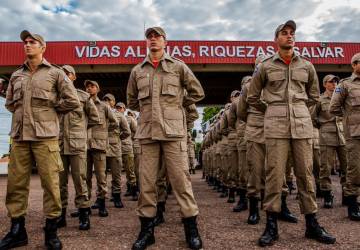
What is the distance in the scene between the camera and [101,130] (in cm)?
576

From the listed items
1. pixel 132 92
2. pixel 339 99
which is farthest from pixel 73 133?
pixel 339 99

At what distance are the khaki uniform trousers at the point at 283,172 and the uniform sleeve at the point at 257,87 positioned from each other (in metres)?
0.57

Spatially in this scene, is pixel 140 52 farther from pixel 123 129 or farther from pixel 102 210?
pixel 102 210

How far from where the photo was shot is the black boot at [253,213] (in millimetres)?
4504

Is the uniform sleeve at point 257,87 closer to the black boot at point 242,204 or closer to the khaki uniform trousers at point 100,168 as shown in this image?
the black boot at point 242,204

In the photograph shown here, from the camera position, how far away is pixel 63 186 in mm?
4641

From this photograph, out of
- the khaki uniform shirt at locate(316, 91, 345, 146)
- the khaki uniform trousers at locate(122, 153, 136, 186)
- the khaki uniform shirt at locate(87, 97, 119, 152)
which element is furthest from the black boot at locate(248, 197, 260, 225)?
the khaki uniform trousers at locate(122, 153, 136, 186)

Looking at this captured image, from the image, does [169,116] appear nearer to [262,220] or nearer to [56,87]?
[56,87]

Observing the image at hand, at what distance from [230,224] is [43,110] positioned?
2.69 m

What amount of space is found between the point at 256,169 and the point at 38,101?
2.95m

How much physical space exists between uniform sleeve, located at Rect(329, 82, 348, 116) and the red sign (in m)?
12.3

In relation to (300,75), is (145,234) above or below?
below

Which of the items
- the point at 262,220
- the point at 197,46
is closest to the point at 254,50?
the point at 197,46

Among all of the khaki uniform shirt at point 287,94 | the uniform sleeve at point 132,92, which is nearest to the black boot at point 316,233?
the khaki uniform shirt at point 287,94
